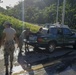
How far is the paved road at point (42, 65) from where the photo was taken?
10.3m

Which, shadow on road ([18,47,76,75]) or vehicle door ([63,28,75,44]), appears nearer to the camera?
shadow on road ([18,47,76,75])

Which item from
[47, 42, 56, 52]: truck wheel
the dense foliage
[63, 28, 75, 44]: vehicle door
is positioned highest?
the dense foliage

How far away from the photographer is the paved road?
33.9 ft

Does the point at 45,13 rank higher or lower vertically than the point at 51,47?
higher

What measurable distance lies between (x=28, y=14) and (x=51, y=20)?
49.1ft

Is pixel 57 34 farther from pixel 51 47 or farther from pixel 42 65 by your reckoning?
pixel 42 65

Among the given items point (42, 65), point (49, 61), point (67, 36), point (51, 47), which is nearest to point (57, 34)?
point (67, 36)

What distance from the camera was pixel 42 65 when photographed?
11.7 m

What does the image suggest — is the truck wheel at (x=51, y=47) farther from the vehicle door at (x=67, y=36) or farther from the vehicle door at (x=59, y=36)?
the vehicle door at (x=67, y=36)

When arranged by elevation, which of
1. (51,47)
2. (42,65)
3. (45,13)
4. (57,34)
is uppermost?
(45,13)

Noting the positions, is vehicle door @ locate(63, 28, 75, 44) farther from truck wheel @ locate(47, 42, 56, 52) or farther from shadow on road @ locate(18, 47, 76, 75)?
shadow on road @ locate(18, 47, 76, 75)

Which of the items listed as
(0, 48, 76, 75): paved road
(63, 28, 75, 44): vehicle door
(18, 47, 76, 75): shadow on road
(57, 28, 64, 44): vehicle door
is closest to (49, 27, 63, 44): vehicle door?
(57, 28, 64, 44): vehicle door

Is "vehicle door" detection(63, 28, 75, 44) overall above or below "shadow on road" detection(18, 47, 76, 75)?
above

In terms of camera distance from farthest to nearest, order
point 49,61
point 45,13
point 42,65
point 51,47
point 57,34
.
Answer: point 45,13 → point 57,34 → point 51,47 → point 49,61 → point 42,65
